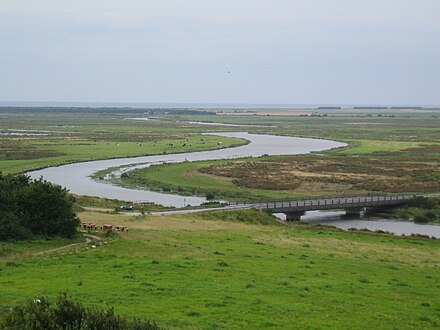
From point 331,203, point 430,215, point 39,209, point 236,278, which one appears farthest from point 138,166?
point 236,278

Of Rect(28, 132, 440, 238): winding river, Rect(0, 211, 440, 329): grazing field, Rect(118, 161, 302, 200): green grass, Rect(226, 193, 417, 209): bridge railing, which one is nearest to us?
Rect(0, 211, 440, 329): grazing field

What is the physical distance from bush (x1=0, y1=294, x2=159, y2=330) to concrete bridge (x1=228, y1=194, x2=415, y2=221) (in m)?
39.3

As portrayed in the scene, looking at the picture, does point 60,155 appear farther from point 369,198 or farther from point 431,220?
point 431,220

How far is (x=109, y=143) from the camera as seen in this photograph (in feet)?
424

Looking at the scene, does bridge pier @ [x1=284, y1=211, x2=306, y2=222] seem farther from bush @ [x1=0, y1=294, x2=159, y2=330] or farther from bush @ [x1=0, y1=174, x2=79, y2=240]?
bush @ [x1=0, y1=294, x2=159, y2=330]

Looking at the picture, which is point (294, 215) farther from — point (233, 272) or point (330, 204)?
point (233, 272)

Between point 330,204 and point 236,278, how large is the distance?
107 ft

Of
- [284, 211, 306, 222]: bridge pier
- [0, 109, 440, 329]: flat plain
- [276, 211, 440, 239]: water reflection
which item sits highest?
[0, 109, 440, 329]: flat plain

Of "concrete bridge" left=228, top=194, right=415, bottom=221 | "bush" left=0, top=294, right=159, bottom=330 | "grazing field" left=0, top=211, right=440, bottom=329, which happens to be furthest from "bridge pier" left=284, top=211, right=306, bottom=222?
"bush" left=0, top=294, right=159, bottom=330

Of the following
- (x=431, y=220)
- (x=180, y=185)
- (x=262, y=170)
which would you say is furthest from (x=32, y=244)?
(x=262, y=170)

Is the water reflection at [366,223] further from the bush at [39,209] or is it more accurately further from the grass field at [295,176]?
the bush at [39,209]

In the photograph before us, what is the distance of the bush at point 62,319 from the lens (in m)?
12.6

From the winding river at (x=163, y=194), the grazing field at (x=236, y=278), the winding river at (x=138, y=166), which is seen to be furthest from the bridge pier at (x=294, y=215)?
the grazing field at (x=236, y=278)

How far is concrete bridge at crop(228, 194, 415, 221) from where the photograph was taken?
2124 inches
